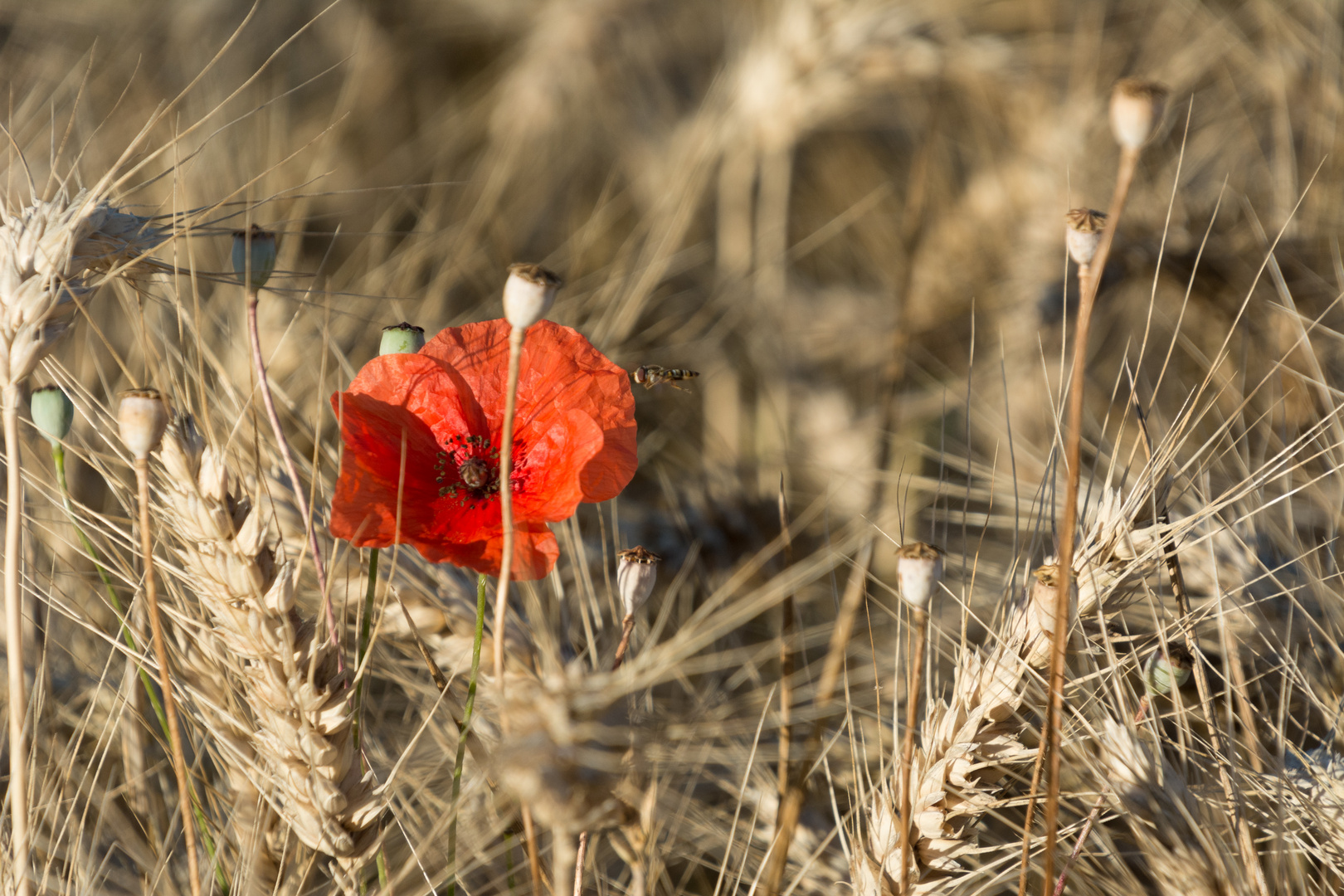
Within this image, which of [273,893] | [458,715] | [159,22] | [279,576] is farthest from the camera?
[159,22]

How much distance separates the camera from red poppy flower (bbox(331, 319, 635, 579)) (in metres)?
0.64

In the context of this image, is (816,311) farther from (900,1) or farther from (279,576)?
(279,576)

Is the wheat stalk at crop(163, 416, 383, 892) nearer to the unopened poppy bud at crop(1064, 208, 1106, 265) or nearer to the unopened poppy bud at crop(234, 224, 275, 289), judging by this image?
the unopened poppy bud at crop(234, 224, 275, 289)

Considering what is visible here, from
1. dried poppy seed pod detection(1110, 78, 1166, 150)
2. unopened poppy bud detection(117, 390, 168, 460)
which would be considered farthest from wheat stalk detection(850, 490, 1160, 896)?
unopened poppy bud detection(117, 390, 168, 460)

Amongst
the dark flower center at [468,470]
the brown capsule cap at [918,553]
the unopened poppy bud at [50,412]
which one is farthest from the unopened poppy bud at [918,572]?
the unopened poppy bud at [50,412]

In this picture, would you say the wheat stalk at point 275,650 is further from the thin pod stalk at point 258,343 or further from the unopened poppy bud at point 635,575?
the unopened poppy bud at point 635,575

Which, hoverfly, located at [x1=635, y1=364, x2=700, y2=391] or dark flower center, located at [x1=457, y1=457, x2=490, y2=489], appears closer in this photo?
dark flower center, located at [x1=457, y1=457, x2=490, y2=489]

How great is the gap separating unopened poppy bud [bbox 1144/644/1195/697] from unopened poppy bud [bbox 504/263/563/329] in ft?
1.74

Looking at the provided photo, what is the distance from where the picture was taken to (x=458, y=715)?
83 cm

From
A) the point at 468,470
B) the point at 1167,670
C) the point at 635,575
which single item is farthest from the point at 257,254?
the point at 1167,670

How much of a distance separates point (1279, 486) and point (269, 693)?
3.44ft

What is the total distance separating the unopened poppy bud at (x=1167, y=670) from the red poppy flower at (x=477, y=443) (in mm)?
436

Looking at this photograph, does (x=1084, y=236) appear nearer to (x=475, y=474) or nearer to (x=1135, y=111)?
(x=1135, y=111)

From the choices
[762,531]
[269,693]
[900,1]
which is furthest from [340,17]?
[269,693]
